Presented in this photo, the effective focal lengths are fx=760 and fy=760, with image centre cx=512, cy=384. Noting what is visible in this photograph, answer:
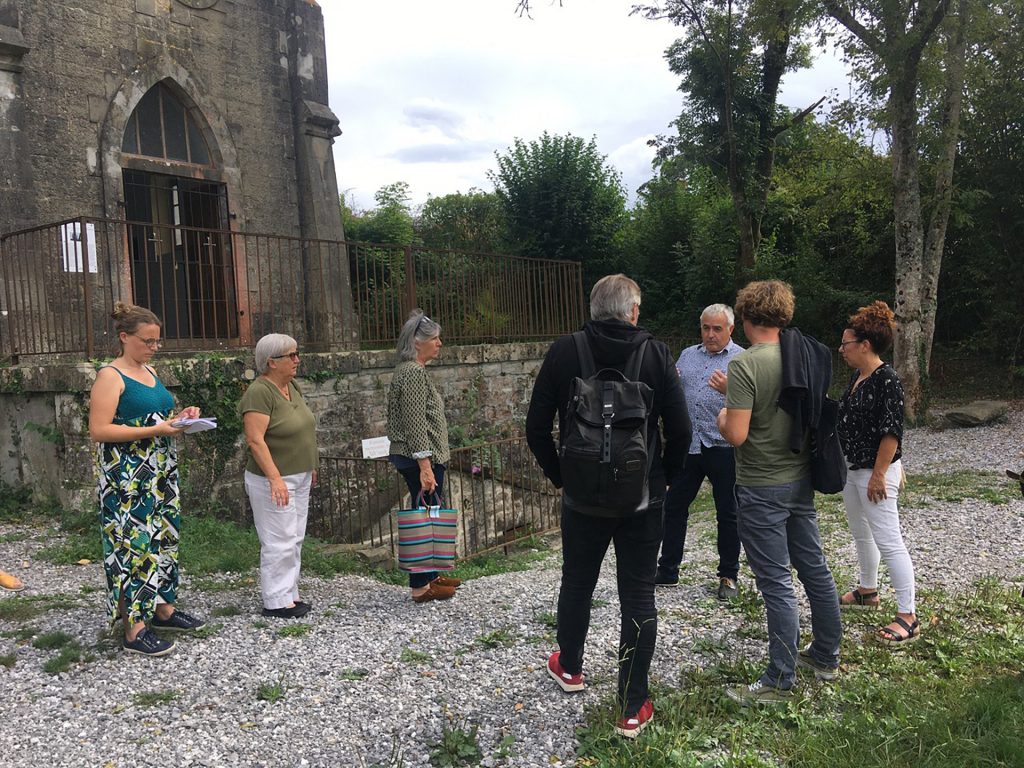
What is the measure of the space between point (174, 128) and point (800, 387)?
396 inches

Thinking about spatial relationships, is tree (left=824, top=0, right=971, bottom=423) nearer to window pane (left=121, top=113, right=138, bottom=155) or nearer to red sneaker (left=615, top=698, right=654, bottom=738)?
window pane (left=121, top=113, right=138, bottom=155)

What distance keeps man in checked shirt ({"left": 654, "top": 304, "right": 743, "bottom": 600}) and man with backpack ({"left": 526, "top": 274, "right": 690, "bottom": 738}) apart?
1717 millimetres

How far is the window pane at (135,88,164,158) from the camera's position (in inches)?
405

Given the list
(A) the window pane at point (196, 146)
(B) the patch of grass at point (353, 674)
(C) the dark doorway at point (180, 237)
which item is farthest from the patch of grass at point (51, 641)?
(A) the window pane at point (196, 146)

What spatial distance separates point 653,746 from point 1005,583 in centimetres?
355

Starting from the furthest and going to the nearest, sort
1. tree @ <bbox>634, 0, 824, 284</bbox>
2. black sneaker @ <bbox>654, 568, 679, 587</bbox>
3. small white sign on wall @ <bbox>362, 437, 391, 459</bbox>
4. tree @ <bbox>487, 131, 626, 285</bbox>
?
tree @ <bbox>487, 131, 626, 285</bbox> < tree @ <bbox>634, 0, 824, 284</bbox> < small white sign on wall @ <bbox>362, 437, 391, 459</bbox> < black sneaker @ <bbox>654, 568, 679, 587</bbox>

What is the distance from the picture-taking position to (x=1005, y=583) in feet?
17.1

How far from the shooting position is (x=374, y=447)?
305 inches

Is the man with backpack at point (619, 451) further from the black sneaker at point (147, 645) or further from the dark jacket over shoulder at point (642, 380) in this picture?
the black sneaker at point (147, 645)

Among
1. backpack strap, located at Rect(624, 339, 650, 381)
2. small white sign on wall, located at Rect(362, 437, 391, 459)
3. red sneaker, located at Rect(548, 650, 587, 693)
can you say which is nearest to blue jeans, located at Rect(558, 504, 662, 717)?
red sneaker, located at Rect(548, 650, 587, 693)

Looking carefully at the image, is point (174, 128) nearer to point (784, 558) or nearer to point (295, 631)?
point (295, 631)

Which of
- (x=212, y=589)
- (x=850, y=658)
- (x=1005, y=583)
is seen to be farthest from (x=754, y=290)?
(x=212, y=589)

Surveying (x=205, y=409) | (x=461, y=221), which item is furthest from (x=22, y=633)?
(x=461, y=221)

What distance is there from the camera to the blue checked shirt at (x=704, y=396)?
494cm
